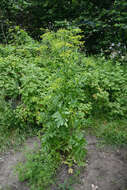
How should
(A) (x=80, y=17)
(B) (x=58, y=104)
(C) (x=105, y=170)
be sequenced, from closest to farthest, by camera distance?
(B) (x=58, y=104) → (C) (x=105, y=170) → (A) (x=80, y=17)

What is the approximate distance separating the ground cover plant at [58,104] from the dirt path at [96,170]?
6.5 inches

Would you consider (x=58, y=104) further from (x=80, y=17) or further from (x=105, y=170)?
(x=80, y=17)

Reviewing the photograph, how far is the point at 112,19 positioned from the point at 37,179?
4.71 m

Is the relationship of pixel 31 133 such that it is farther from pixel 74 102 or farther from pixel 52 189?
pixel 74 102

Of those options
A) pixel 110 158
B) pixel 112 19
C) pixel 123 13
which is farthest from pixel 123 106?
pixel 112 19

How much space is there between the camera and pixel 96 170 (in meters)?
2.55

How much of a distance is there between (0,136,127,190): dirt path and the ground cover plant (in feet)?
0.54

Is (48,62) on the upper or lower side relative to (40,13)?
lower

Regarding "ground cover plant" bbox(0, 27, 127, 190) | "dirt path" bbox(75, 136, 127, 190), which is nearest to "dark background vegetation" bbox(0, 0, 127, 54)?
"ground cover plant" bbox(0, 27, 127, 190)

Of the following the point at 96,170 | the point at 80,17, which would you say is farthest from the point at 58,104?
the point at 80,17

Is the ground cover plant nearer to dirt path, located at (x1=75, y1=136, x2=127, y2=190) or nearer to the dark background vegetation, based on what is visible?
dirt path, located at (x1=75, y1=136, x2=127, y2=190)

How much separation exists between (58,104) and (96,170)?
3.80ft

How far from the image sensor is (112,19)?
5.19 meters

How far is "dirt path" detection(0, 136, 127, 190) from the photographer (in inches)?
92.4
